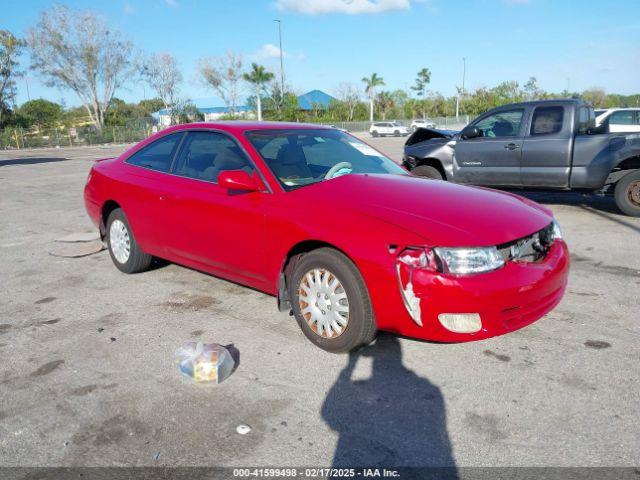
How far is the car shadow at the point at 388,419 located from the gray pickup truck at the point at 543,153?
5649 mm

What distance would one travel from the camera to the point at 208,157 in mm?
4418

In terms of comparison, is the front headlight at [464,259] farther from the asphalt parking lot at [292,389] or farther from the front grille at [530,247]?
the asphalt parking lot at [292,389]

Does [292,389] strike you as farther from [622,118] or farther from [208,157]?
[622,118]

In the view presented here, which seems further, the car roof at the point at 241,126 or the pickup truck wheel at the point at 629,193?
the pickup truck wheel at the point at 629,193

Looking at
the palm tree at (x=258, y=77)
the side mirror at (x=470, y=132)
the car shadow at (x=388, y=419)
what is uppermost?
the palm tree at (x=258, y=77)

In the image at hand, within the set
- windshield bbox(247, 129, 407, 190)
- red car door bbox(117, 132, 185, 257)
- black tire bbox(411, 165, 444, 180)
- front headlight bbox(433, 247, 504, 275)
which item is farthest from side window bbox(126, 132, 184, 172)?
black tire bbox(411, 165, 444, 180)

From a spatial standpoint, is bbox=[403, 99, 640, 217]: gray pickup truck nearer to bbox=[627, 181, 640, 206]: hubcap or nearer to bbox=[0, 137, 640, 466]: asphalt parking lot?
bbox=[627, 181, 640, 206]: hubcap

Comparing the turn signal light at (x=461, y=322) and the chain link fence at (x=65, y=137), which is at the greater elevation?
the chain link fence at (x=65, y=137)

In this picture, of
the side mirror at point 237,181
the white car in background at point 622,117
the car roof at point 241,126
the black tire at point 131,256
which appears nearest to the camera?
the side mirror at point 237,181

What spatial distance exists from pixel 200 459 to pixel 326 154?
8.86 ft

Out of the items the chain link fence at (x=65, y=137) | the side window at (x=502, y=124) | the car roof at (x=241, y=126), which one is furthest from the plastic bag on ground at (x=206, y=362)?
the chain link fence at (x=65, y=137)

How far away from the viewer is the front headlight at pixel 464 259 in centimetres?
299

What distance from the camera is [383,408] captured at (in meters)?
2.88

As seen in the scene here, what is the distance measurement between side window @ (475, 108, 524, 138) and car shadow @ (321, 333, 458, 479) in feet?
20.0
